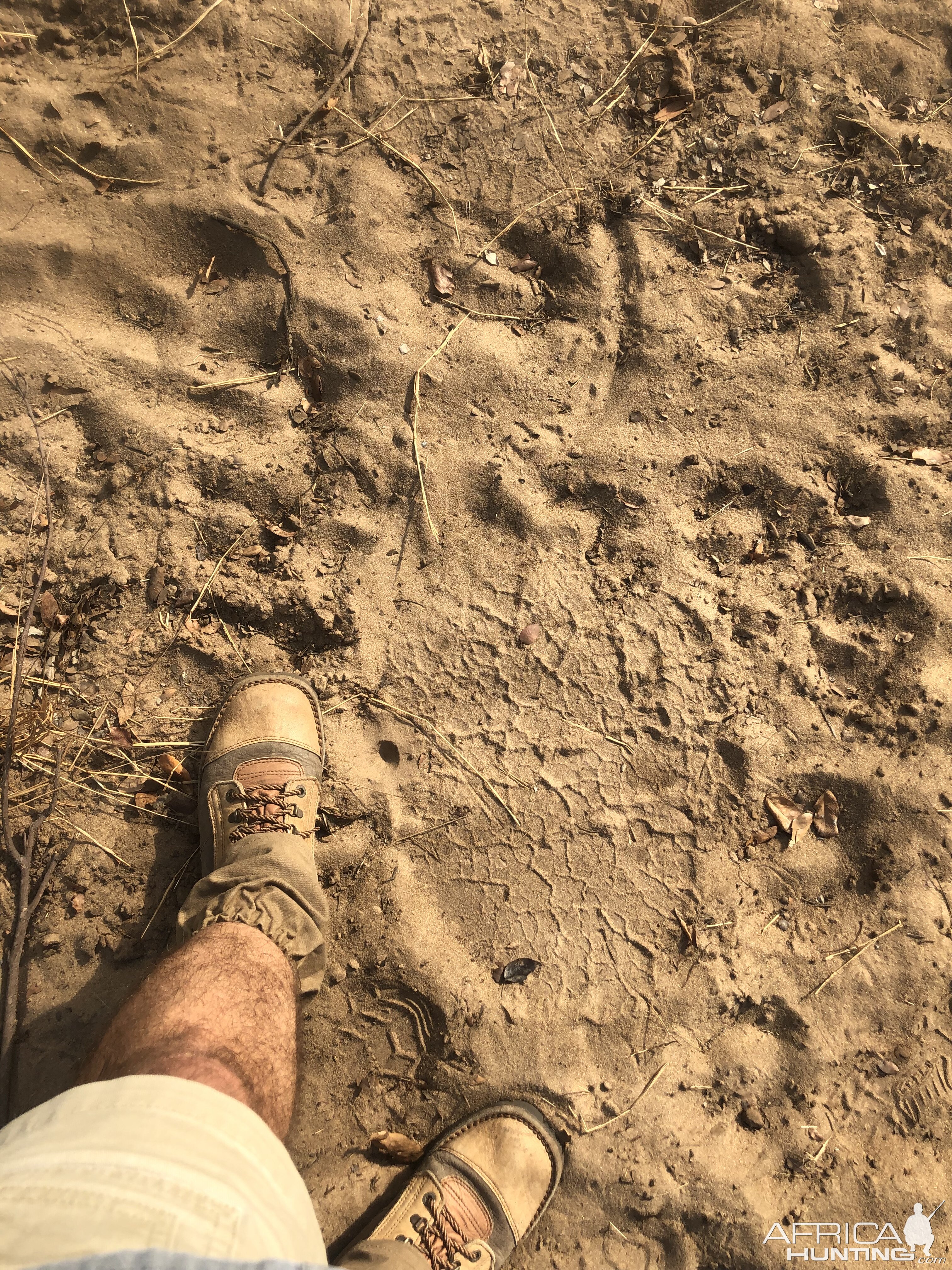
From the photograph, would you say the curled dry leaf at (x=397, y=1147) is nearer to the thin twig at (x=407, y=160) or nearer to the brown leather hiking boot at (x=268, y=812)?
the brown leather hiking boot at (x=268, y=812)

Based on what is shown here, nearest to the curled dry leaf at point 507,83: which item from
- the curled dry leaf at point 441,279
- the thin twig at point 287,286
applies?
the curled dry leaf at point 441,279

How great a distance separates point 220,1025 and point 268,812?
56cm

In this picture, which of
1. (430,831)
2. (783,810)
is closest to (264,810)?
(430,831)

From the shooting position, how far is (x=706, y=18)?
241cm

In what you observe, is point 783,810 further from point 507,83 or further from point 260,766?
point 507,83

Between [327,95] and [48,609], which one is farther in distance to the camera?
[327,95]

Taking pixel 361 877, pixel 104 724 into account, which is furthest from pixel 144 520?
pixel 361 877

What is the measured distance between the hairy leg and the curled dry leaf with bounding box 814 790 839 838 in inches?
59.7

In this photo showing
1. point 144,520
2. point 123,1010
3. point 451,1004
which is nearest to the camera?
point 123,1010

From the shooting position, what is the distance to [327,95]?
2246 millimetres

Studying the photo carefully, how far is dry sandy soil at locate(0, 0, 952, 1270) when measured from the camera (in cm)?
198

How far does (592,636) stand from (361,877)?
3.16 feet

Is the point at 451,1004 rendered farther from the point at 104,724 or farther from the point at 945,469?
the point at 945,469

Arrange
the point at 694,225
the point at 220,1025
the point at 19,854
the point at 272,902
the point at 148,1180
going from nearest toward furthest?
1. the point at 148,1180
2. the point at 220,1025
3. the point at 272,902
4. the point at 19,854
5. the point at 694,225
